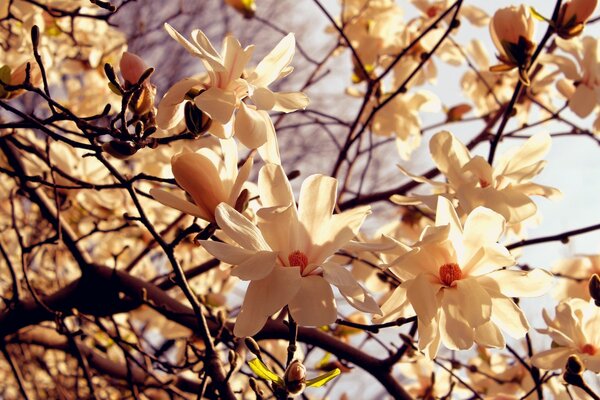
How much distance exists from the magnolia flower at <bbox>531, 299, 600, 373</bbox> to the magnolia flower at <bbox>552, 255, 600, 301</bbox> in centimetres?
36

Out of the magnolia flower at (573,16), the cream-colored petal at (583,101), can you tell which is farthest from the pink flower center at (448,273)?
the cream-colored petal at (583,101)

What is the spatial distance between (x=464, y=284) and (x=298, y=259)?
6.9 inches

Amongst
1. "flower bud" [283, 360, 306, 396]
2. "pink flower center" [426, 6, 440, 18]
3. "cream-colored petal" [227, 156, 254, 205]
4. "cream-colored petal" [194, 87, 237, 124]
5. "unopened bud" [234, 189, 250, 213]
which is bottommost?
"flower bud" [283, 360, 306, 396]

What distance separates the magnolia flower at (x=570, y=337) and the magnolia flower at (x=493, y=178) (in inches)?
5.7

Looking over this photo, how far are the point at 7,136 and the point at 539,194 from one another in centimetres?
77

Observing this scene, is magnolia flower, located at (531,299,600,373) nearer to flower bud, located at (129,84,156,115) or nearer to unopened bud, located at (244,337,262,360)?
unopened bud, located at (244,337,262,360)

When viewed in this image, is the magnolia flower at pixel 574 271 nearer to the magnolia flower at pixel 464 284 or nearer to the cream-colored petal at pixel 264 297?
the magnolia flower at pixel 464 284

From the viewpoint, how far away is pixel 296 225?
58 cm

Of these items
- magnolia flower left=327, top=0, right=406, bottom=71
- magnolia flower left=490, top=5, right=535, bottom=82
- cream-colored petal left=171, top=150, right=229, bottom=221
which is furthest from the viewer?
magnolia flower left=327, top=0, right=406, bottom=71

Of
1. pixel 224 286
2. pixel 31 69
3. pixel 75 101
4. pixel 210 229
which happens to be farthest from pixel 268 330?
pixel 75 101

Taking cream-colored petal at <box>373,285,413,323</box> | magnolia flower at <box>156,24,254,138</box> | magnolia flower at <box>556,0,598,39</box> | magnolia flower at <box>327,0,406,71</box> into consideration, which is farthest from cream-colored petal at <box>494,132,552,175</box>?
magnolia flower at <box>327,0,406,71</box>

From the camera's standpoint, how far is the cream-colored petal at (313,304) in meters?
0.52

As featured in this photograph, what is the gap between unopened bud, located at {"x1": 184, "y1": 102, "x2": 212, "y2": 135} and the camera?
659mm

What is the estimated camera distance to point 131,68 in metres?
0.67
